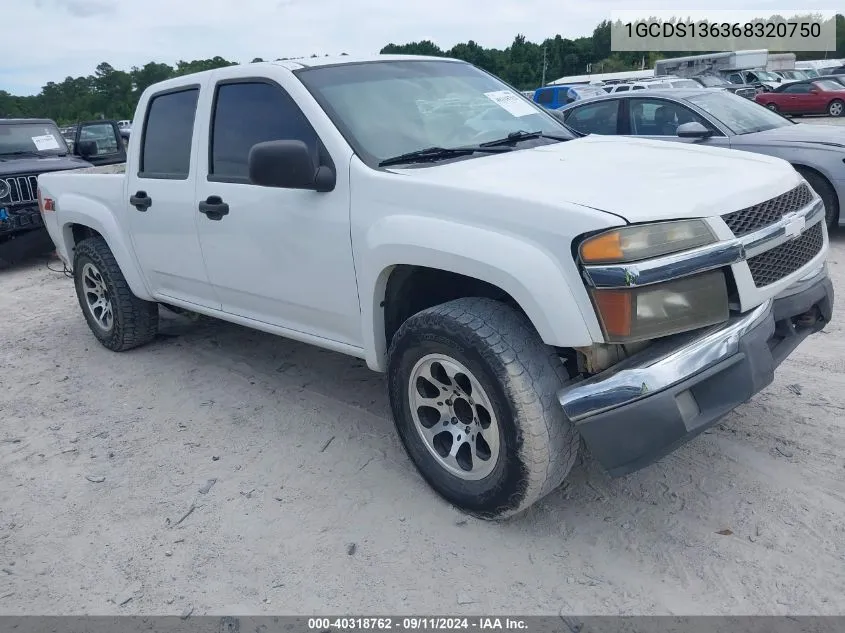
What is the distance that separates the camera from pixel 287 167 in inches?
120

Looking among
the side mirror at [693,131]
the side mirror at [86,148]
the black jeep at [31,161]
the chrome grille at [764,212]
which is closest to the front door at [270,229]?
the chrome grille at [764,212]

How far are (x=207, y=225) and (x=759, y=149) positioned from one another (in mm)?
5454

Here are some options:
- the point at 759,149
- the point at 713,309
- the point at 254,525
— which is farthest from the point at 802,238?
the point at 759,149

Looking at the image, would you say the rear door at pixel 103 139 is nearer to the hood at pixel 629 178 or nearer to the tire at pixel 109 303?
the tire at pixel 109 303

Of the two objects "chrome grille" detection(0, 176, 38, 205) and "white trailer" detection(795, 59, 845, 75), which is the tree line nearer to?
"chrome grille" detection(0, 176, 38, 205)

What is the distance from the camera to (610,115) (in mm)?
7965

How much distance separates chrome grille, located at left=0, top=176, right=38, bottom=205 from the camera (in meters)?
8.55

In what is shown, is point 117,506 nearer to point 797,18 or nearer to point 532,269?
point 532,269

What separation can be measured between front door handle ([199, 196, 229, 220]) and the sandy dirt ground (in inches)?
45.0

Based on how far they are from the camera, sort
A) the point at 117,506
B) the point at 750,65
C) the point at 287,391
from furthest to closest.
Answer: the point at 750,65 → the point at 287,391 → the point at 117,506

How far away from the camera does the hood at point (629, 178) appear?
252 cm

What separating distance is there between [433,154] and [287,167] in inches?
26.1

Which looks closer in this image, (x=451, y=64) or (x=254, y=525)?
(x=254, y=525)

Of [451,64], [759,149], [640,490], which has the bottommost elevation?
[640,490]
